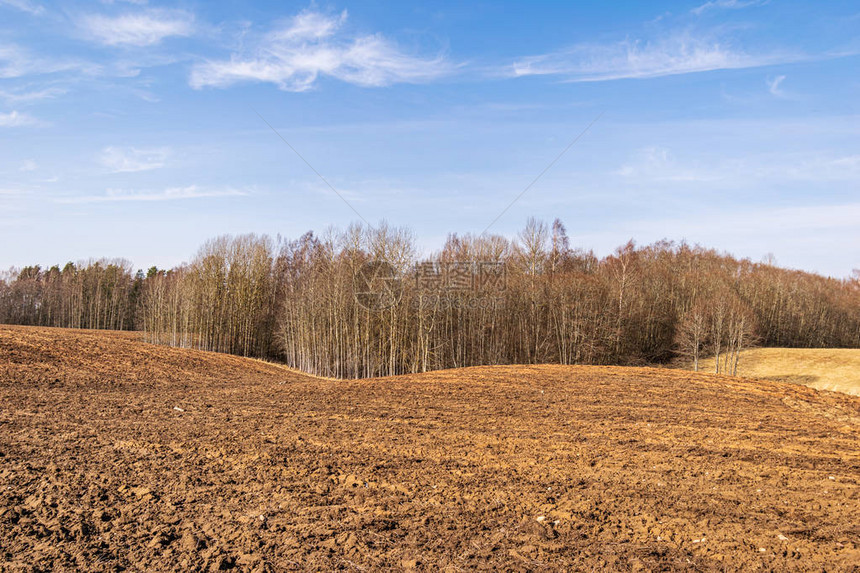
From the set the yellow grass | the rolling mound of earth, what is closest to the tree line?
the yellow grass

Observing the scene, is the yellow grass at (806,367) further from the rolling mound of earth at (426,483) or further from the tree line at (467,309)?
the rolling mound of earth at (426,483)

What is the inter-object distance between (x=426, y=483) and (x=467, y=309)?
30.0 metres

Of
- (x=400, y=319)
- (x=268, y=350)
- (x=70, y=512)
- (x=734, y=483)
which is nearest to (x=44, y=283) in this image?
(x=268, y=350)

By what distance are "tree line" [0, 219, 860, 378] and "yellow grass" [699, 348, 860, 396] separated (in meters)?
1.72

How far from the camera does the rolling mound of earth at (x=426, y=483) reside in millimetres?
5547

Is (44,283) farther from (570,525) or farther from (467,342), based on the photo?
(570,525)

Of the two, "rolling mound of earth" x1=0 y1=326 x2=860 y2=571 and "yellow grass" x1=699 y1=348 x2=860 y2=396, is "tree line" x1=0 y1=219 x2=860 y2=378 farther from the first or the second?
"rolling mound of earth" x1=0 y1=326 x2=860 y2=571

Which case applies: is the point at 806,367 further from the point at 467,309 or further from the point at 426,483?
the point at 426,483

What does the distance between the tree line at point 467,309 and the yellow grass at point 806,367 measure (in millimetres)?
1725

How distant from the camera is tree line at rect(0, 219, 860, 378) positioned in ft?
118

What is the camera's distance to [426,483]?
7.69 metres

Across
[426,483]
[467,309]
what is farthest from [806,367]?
[426,483]

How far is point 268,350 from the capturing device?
56344 mm

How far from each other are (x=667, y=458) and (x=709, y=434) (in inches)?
101
